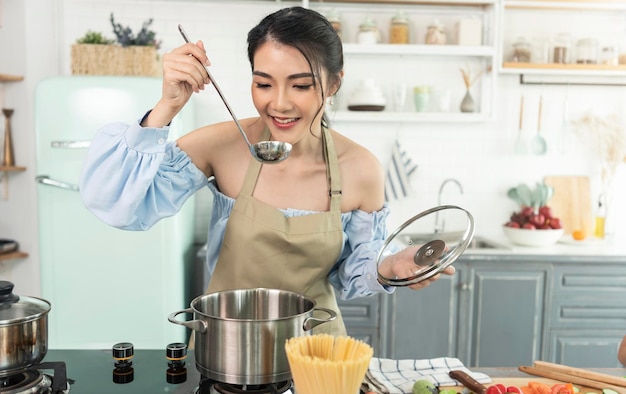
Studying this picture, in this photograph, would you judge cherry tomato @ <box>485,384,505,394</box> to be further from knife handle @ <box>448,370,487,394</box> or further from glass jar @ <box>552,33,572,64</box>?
glass jar @ <box>552,33,572,64</box>

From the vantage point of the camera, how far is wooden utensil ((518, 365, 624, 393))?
1.52 m

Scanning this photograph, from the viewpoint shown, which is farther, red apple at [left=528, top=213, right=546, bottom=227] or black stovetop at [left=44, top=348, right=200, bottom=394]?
red apple at [left=528, top=213, right=546, bottom=227]

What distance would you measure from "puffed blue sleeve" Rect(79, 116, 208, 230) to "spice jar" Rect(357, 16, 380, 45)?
Answer: 2.50 meters

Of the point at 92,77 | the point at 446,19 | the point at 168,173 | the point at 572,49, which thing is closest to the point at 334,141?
the point at 168,173

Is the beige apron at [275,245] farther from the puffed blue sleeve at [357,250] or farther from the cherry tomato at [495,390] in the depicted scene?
the cherry tomato at [495,390]

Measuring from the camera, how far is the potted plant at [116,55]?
3.62 meters

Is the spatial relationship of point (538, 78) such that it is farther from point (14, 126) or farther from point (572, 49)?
point (14, 126)

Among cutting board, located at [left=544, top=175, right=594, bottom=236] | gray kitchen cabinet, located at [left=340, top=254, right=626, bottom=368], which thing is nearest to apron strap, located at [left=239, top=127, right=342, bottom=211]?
gray kitchen cabinet, located at [left=340, top=254, right=626, bottom=368]

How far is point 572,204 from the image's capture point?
4336mm

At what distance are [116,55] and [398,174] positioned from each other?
204cm

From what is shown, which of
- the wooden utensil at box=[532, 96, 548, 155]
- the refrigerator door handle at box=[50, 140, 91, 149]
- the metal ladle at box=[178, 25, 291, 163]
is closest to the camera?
the metal ladle at box=[178, 25, 291, 163]

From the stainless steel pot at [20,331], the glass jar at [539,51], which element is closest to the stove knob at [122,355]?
the stainless steel pot at [20,331]

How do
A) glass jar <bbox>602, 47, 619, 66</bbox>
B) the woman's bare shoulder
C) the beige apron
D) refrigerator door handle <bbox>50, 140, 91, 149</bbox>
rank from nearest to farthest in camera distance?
the beige apron
the woman's bare shoulder
refrigerator door handle <bbox>50, 140, 91, 149</bbox>
glass jar <bbox>602, 47, 619, 66</bbox>

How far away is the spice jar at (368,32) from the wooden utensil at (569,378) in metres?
2.77
